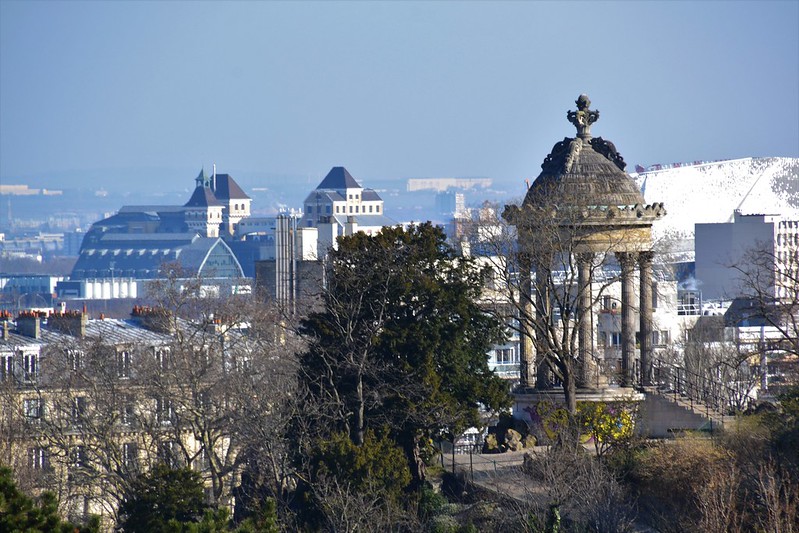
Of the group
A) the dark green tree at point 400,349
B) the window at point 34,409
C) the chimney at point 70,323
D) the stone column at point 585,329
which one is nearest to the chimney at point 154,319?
the chimney at point 70,323

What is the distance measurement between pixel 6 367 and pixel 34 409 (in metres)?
7.25

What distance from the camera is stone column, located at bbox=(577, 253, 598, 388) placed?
42562 millimetres

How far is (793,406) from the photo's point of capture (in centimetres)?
3716

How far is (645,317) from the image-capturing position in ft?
143

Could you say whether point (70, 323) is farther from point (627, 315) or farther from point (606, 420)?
point (606, 420)

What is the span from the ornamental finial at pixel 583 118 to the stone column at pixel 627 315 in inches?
123

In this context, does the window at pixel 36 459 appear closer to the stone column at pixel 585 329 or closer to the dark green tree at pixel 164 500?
the dark green tree at pixel 164 500

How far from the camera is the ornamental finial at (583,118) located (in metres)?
44.4

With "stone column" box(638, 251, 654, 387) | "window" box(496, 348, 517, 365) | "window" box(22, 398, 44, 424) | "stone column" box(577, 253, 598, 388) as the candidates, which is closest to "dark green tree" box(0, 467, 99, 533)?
"stone column" box(577, 253, 598, 388)

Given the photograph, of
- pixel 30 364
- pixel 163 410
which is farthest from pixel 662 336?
pixel 163 410

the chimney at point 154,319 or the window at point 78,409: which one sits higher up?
the chimney at point 154,319

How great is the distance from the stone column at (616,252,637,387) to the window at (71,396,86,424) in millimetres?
11775

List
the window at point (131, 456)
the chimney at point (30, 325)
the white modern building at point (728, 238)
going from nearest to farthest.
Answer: the window at point (131, 456) < the chimney at point (30, 325) < the white modern building at point (728, 238)

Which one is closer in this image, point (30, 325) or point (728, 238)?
point (30, 325)
